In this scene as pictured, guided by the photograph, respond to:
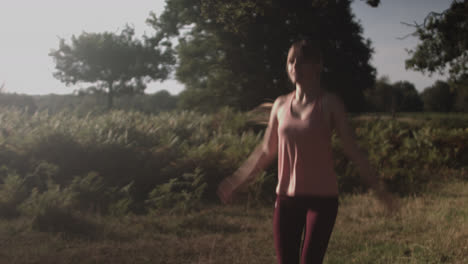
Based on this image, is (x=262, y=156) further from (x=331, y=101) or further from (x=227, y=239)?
(x=227, y=239)

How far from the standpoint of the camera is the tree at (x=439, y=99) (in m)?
60.2

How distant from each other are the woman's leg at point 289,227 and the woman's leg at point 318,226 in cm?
9

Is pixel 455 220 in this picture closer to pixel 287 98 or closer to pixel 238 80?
pixel 287 98

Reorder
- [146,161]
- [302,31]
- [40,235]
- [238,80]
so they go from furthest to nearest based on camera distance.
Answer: [238,80], [302,31], [146,161], [40,235]

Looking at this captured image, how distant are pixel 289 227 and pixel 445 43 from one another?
533 inches

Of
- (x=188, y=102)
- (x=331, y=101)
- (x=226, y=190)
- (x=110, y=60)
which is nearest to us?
(x=331, y=101)

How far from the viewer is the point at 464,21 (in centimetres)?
1188

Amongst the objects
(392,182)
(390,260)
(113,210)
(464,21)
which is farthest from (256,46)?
(390,260)

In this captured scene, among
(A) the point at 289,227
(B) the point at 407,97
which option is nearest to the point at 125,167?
(A) the point at 289,227

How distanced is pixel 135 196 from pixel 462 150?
1060 centimetres

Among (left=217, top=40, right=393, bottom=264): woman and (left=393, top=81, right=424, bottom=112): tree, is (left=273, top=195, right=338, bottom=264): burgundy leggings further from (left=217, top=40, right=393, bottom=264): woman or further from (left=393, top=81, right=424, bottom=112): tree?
(left=393, top=81, right=424, bottom=112): tree

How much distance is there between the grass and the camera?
14.3ft

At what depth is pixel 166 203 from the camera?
22.5 ft

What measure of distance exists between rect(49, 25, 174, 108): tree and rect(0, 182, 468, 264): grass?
34899mm
